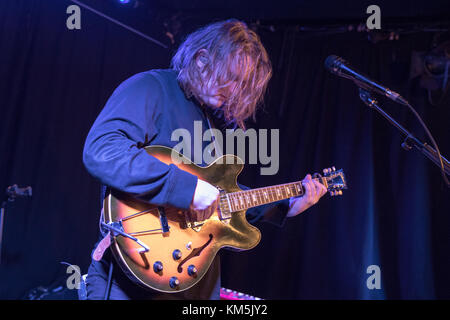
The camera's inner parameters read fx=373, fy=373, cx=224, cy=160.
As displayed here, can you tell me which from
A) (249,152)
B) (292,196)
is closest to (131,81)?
(292,196)

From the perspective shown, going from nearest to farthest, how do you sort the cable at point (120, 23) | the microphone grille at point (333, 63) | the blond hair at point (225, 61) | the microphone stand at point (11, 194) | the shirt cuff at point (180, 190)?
the shirt cuff at point (180, 190), the blond hair at point (225, 61), the microphone grille at point (333, 63), the microphone stand at point (11, 194), the cable at point (120, 23)

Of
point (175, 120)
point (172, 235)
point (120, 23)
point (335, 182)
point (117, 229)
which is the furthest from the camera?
point (120, 23)

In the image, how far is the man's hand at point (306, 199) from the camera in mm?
2559

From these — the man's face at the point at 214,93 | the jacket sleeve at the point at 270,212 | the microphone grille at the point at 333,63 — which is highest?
the microphone grille at the point at 333,63

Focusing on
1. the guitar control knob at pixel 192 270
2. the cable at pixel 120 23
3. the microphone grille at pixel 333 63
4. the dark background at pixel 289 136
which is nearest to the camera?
the guitar control knob at pixel 192 270

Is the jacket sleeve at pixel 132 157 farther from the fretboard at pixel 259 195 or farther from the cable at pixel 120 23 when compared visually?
the cable at pixel 120 23

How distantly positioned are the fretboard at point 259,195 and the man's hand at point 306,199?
0.04m

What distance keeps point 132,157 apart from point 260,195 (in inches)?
37.3

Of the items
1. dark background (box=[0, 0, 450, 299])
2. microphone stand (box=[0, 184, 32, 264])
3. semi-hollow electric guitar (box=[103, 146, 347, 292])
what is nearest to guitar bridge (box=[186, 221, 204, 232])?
semi-hollow electric guitar (box=[103, 146, 347, 292])

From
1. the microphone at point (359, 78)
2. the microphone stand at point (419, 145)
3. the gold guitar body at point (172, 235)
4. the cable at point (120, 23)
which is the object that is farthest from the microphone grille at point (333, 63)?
the cable at point (120, 23)

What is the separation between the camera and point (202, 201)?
5.65 ft

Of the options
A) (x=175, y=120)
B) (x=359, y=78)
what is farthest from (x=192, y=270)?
(x=359, y=78)

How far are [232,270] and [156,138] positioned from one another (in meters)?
3.02

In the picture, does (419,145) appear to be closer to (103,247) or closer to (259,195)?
(259,195)
